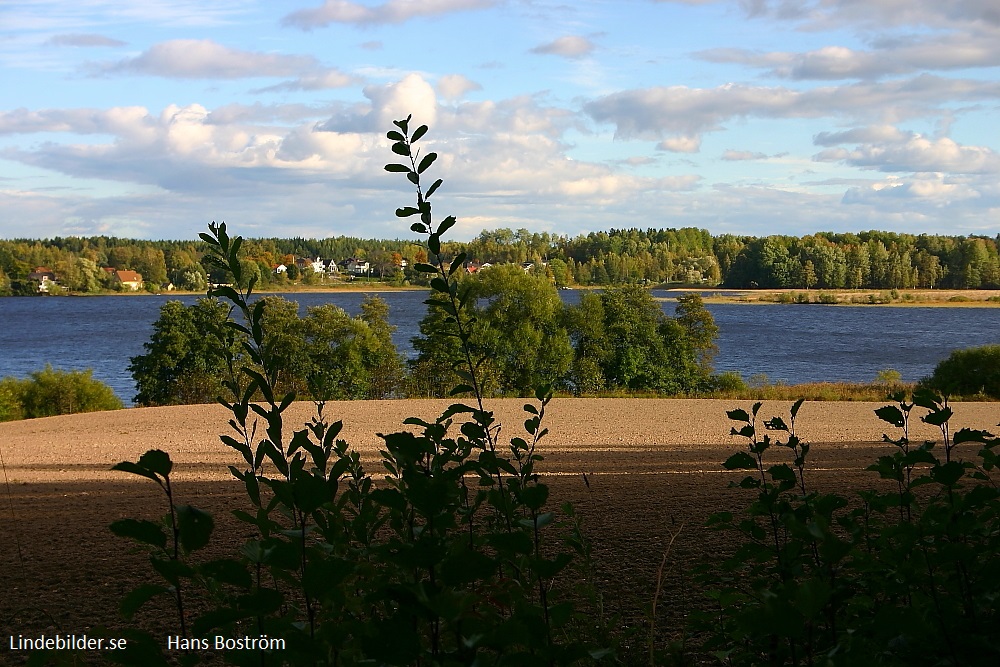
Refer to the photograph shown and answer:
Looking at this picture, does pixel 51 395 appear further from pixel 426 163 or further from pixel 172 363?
pixel 426 163

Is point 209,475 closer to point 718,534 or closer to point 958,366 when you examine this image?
point 718,534

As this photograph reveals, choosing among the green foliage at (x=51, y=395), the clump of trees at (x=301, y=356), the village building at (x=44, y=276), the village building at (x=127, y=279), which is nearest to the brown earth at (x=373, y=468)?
the green foliage at (x=51, y=395)

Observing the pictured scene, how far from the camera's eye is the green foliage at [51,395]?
19.8m

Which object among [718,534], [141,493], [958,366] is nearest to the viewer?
[718,534]

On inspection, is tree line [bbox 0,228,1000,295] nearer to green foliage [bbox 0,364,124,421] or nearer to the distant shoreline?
the distant shoreline

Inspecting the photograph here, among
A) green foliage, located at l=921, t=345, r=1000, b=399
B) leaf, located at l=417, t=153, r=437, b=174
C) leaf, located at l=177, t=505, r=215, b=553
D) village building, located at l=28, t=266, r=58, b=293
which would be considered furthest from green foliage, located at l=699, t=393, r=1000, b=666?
village building, located at l=28, t=266, r=58, b=293

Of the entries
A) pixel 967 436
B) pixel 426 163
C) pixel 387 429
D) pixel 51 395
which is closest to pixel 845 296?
pixel 51 395

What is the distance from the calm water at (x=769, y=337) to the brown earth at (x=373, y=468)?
52.3 feet

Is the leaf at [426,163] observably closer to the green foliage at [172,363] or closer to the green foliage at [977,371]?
the green foliage at [977,371]

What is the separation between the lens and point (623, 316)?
31.5 meters

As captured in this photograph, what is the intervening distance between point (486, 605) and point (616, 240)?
80.8 meters

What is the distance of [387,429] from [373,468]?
165 inches

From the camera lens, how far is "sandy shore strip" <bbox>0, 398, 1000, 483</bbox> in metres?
11.9

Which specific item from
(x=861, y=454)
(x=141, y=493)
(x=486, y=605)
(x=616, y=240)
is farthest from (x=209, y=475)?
(x=616, y=240)
